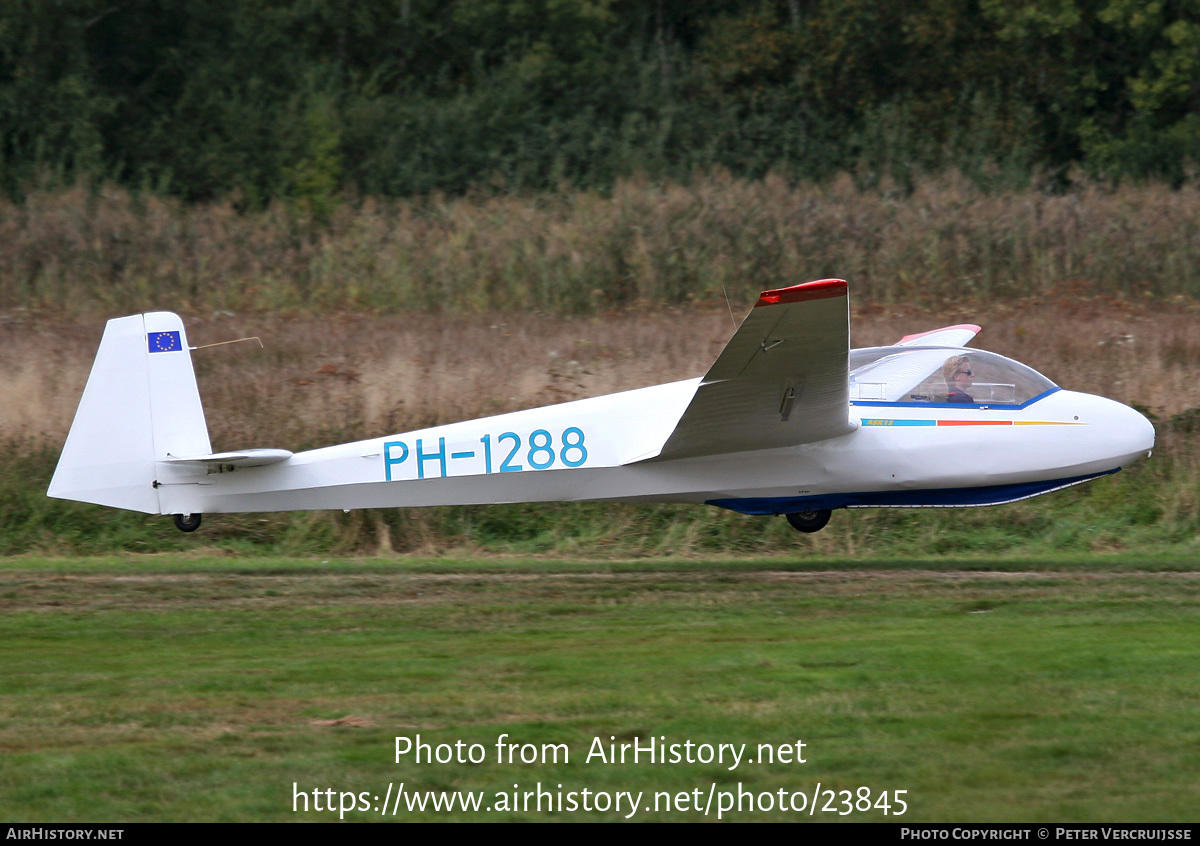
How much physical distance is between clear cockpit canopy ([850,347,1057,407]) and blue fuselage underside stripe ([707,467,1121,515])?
0.75 metres

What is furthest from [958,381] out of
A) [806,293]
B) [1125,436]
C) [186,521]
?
[186,521]

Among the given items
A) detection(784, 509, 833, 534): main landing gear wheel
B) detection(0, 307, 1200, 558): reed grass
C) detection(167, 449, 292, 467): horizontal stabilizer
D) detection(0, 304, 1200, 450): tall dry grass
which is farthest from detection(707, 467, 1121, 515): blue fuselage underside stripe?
detection(0, 304, 1200, 450): tall dry grass

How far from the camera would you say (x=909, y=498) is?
437 inches

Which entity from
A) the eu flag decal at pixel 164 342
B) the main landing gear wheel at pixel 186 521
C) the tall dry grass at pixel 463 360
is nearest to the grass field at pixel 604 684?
the main landing gear wheel at pixel 186 521

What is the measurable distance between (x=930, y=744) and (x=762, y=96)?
88.2 feet

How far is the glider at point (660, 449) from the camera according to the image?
34.4 feet

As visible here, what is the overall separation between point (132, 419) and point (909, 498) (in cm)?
661

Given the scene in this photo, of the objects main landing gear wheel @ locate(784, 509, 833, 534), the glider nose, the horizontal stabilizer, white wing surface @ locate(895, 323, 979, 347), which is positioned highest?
white wing surface @ locate(895, 323, 979, 347)

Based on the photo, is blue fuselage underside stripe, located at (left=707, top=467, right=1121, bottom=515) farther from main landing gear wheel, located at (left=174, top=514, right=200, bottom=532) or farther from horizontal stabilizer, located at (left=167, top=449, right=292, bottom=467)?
main landing gear wheel, located at (left=174, top=514, right=200, bottom=532)

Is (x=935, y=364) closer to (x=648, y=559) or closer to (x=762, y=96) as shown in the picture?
(x=648, y=559)

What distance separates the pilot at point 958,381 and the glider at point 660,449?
0.04ft

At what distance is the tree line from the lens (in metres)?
28.5

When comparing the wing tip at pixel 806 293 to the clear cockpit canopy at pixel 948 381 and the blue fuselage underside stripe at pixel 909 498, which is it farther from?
the blue fuselage underside stripe at pixel 909 498
